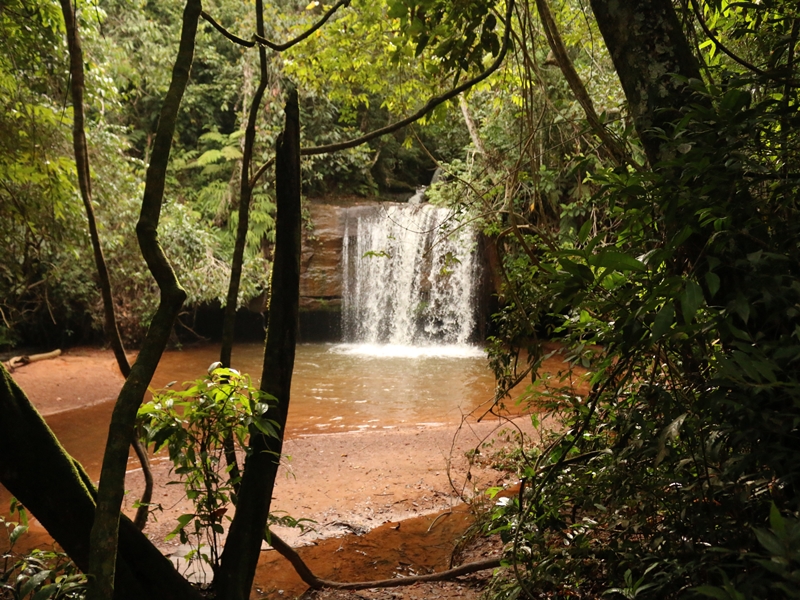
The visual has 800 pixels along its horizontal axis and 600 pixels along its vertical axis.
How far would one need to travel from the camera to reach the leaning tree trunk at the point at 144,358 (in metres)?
1.73

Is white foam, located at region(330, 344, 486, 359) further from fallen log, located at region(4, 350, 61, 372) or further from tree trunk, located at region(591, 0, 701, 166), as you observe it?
tree trunk, located at region(591, 0, 701, 166)

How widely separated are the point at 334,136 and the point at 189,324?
22.4 ft

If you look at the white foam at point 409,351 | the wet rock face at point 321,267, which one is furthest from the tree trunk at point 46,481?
the wet rock face at point 321,267

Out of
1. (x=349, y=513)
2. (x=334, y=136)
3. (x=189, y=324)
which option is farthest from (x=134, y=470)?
(x=334, y=136)

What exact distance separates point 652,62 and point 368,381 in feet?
30.5

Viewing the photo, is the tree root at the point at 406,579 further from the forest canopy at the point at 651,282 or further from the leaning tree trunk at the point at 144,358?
the leaning tree trunk at the point at 144,358

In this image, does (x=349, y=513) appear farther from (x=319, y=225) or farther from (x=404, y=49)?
(x=319, y=225)

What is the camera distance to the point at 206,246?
12.9 metres

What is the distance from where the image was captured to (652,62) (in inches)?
79.3

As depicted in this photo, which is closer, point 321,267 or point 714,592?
point 714,592

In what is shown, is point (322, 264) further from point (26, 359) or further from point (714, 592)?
point (714, 592)

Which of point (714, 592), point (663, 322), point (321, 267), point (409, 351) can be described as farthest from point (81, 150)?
point (321, 267)

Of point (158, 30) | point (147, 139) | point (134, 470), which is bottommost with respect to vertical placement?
point (134, 470)

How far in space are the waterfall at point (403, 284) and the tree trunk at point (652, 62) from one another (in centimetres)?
1174
